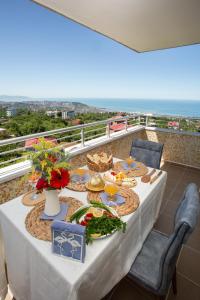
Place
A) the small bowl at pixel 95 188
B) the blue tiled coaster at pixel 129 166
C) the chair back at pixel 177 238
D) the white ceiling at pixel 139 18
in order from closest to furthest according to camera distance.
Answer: the chair back at pixel 177 238
the small bowl at pixel 95 188
the blue tiled coaster at pixel 129 166
the white ceiling at pixel 139 18

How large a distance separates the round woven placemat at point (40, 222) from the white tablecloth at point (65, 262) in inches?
1.0

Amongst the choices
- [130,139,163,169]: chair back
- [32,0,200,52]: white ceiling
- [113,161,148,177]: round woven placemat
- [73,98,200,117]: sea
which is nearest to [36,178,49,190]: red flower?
[113,161,148,177]: round woven placemat

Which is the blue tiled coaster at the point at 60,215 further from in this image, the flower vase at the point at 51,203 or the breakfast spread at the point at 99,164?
the breakfast spread at the point at 99,164

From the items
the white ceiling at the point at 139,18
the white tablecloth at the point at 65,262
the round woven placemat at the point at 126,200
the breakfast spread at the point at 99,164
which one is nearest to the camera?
the white tablecloth at the point at 65,262

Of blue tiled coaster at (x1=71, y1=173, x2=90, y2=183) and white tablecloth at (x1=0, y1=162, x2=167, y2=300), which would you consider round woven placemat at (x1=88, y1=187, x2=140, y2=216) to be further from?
blue tiled coaster at (x1=71, y1=173, x2=90, y2=183)

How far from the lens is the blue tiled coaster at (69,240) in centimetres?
73

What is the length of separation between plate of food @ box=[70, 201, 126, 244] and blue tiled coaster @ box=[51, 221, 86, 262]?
3.8 inches

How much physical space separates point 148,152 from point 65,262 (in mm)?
1693

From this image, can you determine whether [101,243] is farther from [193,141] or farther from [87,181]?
[193,141]

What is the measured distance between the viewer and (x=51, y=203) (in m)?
0.99

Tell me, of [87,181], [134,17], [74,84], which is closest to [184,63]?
[74,84]

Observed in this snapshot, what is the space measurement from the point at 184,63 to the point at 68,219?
23.9m

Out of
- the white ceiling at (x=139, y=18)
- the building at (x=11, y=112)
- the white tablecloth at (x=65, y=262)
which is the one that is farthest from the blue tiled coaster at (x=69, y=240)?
the building at (x=11, y=112)

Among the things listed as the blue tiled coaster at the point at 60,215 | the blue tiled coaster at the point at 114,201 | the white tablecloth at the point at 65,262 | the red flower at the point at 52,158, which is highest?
the red flower at the point at 52,158
